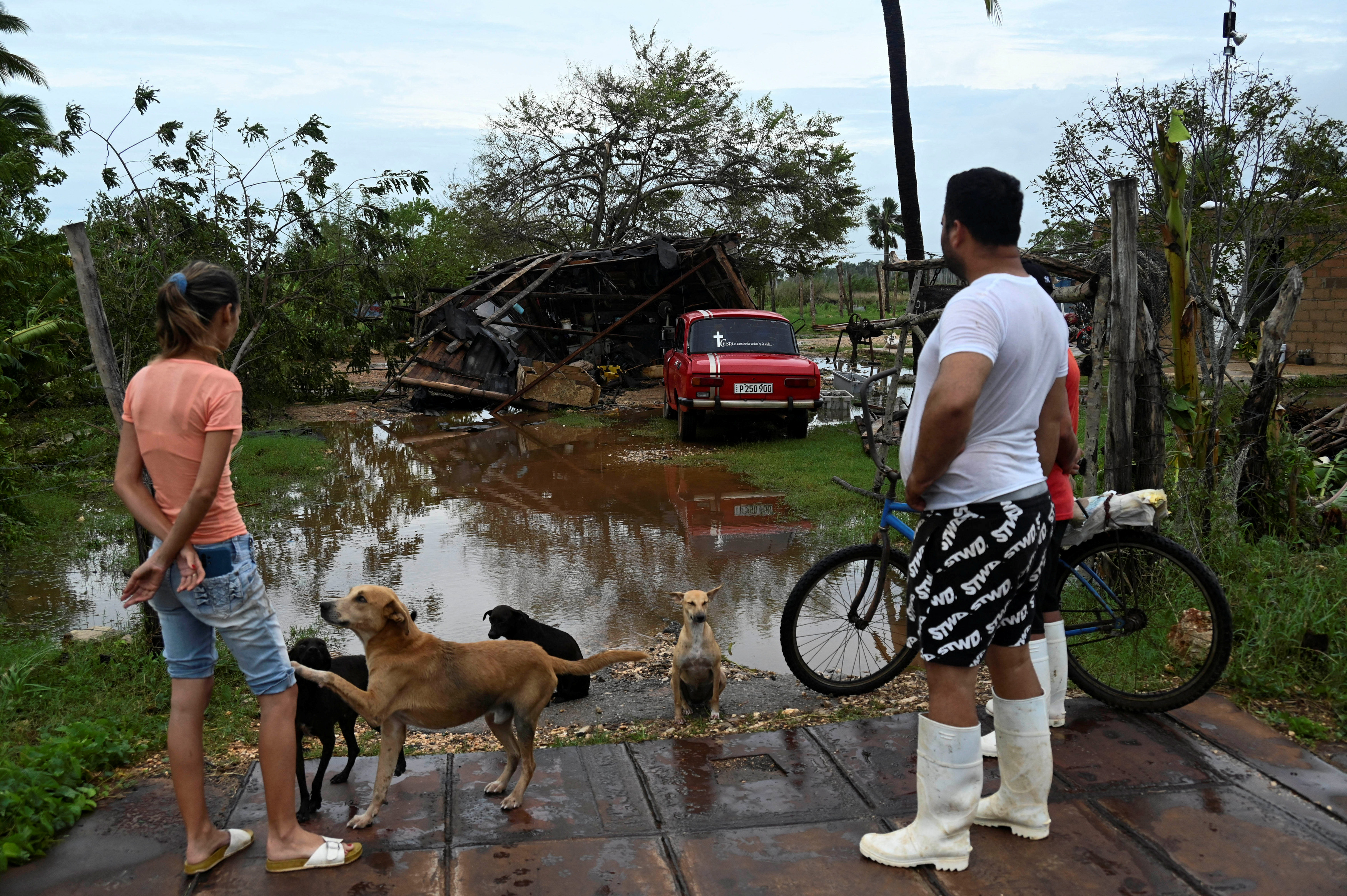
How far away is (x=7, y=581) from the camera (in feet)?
24.6

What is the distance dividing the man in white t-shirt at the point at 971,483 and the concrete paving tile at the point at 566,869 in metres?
0.75

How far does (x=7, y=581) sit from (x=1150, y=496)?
8.08m

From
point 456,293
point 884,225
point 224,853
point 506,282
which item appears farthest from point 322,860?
point 884,225

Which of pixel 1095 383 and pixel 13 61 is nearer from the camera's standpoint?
pixel 1095 383

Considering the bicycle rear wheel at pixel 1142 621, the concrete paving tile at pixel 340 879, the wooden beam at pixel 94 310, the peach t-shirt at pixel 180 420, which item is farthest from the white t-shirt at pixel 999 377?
the wooden beam at pixel 94 310

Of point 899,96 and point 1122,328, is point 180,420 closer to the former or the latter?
point 1122,328

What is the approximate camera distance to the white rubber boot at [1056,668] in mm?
3941

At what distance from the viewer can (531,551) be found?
8.71 m

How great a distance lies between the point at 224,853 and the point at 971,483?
8.65 ft

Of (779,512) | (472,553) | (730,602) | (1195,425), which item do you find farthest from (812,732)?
(779,512)

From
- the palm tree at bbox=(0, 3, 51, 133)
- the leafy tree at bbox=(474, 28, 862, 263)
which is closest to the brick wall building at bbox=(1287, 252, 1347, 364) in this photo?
the leafy tree at bbox=(474, 28, 862, 263)

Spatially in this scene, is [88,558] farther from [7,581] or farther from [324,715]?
[324,715]

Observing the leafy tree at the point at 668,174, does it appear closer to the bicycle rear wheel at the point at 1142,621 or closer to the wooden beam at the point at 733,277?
the wooden beam at the point at 733,277

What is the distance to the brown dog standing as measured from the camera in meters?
3.37
